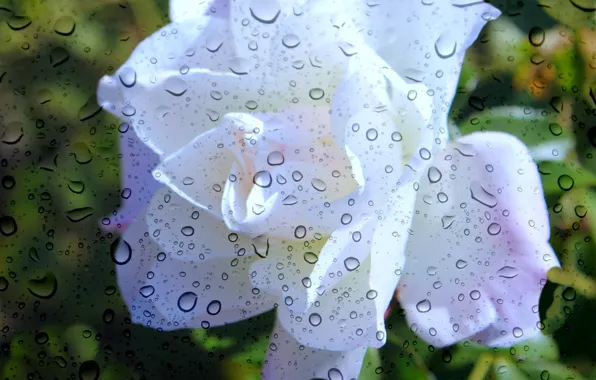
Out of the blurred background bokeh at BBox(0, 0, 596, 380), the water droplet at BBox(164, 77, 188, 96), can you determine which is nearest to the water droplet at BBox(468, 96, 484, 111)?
the blurred background bokeh at BBox(0, 0, 596, 380)

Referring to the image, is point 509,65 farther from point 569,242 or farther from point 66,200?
point 66,200

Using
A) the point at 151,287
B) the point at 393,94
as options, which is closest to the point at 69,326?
the point at 151,287

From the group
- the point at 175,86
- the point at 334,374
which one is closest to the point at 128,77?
the point at 175,86

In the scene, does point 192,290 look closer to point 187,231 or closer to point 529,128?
point 187,231

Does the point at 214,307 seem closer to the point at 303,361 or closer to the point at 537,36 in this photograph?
the point at 303,361

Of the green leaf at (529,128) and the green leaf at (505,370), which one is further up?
the green leaf at (529,128)

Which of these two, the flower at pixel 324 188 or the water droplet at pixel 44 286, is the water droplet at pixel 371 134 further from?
the water droplet at pixel 44 286

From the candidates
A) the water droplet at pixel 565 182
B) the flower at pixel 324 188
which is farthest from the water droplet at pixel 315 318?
the water droplet at pixel 565 182
